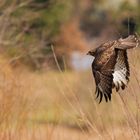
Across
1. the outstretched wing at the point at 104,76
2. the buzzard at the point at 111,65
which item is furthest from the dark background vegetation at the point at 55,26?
the outstretched wing at the point at 104,76

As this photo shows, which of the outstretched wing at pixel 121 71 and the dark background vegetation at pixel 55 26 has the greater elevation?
the outstretched wing at pixel 121 71

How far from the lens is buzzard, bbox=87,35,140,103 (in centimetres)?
511

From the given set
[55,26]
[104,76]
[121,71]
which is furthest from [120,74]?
[55,26]

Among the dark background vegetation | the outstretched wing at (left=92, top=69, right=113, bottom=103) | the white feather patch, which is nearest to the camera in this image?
the outstretched wing at (left=92, top=69, right=113, bottom=103)

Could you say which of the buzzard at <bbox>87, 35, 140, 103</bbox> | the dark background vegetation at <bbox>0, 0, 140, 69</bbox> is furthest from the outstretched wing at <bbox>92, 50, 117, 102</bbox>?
the dark background vegetation at <bbox>0, 0, 140, 69</bbox>

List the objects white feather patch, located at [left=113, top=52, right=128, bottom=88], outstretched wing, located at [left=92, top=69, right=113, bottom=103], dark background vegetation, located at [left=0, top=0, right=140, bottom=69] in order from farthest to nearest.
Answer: dark background vegetation, located at [left=0, top=0, right=140, bottom=69]
white feather patch, located at [left=113, top=52, right=128, bottom=88]
outstretched wing, located at [left=92, top=69, right=113, bottom=103]

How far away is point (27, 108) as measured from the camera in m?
6.57

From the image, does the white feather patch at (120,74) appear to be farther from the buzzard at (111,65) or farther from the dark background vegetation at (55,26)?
the dark background vegetation at (55,26)

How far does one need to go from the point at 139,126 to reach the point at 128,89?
0.87 feet

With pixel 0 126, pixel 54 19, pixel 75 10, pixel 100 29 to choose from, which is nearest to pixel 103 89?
pixel 0 126

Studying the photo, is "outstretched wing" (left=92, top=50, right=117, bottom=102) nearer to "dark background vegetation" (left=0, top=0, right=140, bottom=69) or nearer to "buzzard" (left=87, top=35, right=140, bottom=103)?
"buzzard" (left=87, top=35, right=140, bottom=103)

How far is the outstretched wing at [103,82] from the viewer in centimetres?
507

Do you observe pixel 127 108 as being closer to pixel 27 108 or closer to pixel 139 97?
pixel 139 97

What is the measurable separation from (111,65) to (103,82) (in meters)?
0.14
